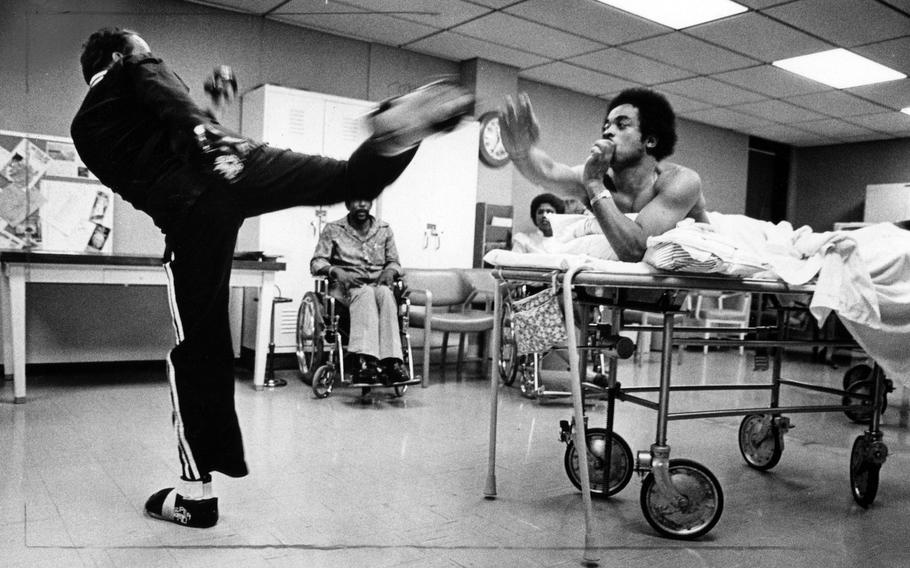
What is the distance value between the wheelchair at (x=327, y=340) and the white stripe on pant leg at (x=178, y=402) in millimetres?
1919

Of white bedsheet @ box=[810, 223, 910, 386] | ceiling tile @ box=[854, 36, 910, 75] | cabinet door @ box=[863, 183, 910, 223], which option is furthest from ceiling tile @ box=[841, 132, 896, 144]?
white bedsheet @ box=[810, 223, 910, 386]

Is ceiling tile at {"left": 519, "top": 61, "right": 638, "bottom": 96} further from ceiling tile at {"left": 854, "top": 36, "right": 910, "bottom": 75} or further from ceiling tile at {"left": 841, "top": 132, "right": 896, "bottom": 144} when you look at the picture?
ceiling tile at {"left": 841, "top": 132, "right": 896, "bottom": 144}

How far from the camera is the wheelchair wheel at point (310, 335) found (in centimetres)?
418

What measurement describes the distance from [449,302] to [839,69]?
3709 mm

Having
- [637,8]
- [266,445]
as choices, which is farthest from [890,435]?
[266,445]

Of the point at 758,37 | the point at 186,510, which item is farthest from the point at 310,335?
the point at 758,37

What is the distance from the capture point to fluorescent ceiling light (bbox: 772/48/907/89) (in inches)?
215

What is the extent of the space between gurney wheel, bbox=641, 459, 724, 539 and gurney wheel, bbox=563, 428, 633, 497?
0.31 meters

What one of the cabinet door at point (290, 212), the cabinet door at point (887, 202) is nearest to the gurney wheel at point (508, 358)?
the cabinet door at point (290, 212)

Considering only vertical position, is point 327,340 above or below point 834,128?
below

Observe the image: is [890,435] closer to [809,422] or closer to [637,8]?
[809,422]

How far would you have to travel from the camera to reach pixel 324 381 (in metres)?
4.04

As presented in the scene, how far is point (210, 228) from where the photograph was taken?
1634 mm

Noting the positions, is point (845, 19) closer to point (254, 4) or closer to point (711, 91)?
point (711, 91)
